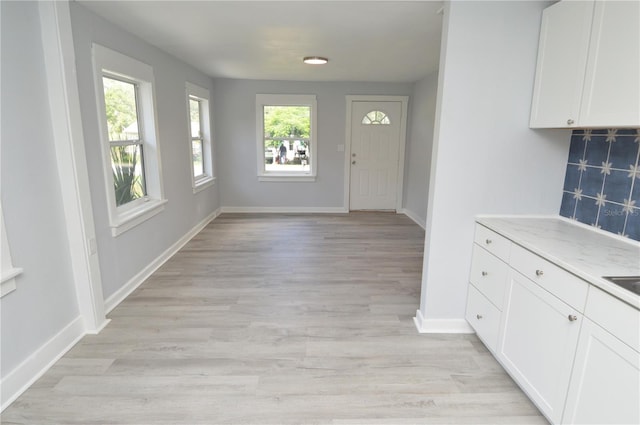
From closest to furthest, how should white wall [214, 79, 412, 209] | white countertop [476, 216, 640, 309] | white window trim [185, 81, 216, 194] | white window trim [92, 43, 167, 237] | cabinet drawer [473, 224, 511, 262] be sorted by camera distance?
white countertop [476, 216, 640, 309], cabinet drawer [473, 224, 511, 262], white window trim [92, 43, 167, 237], white window trim [185, 81, 216, 194], white wall [214, 79, 412, 209]

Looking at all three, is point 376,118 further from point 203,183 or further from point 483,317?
point 483,317

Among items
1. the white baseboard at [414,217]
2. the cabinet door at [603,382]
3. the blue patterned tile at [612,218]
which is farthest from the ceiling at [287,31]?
the white baseboard at [414,217]

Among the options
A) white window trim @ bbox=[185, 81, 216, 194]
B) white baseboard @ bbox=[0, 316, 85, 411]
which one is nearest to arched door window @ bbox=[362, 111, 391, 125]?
white window trim @ bbox=[185, 81, 216, 194]

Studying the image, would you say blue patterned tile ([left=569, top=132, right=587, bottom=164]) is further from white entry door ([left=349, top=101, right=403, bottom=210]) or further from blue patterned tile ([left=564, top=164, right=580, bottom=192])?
white entry door ([left=349, top=101, right=403, bottom=210])

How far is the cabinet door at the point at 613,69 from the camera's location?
1.50 m

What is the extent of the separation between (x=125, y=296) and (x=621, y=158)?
367cm

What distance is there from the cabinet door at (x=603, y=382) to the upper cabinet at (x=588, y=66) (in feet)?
3.08

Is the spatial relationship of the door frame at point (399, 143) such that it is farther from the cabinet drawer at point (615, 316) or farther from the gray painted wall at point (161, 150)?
the cabinet drawer at point (615, 316)

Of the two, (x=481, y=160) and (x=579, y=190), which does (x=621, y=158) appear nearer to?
(x=579, y=190)

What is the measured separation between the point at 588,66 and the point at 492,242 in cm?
104

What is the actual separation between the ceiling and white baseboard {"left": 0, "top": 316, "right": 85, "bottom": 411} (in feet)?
7.37

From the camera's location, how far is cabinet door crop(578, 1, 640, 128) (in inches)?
59.0

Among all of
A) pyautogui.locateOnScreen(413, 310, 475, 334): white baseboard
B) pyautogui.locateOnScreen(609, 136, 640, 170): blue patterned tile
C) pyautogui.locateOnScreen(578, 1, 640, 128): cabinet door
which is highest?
pyautogui.locateOnScreen(578, 1, 640, 128): cabinet door

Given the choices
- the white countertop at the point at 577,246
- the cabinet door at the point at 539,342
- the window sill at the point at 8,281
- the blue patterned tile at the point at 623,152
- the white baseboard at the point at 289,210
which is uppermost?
the blue patterned tile at the point at 623,152
